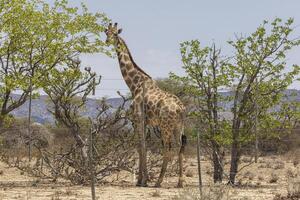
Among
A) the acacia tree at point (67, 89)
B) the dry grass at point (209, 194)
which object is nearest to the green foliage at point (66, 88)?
the acacia tree at point (67, 89)

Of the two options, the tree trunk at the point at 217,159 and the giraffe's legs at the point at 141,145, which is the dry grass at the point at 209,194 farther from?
the tree trunk at the point at 217,159

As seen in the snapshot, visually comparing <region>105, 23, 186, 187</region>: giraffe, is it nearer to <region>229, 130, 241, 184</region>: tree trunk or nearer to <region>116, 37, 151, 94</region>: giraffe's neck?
<region>116, 37, 151, 94</region>: giraffe's neck

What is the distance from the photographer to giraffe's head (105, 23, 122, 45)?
56.3 ft

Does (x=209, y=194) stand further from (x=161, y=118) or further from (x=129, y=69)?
(x=129, y=69)

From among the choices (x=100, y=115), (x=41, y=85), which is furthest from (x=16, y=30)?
(x=100, y=115)

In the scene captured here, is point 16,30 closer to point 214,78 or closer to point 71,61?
point 71,61

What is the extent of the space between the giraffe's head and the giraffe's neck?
0.14 m

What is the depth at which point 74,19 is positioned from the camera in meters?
→ 17.9

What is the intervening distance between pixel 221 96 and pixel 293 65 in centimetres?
210

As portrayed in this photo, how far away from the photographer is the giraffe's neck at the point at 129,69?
16766 mm

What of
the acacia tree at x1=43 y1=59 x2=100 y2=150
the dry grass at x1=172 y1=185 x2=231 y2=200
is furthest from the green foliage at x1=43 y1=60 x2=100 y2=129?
the dry grass at x1=172 y1=185 x2=231 y2=200

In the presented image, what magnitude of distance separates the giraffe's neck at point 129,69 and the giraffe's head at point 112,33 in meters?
0.14

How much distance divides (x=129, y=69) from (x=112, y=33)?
3.72 ft

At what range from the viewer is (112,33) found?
1717cm
